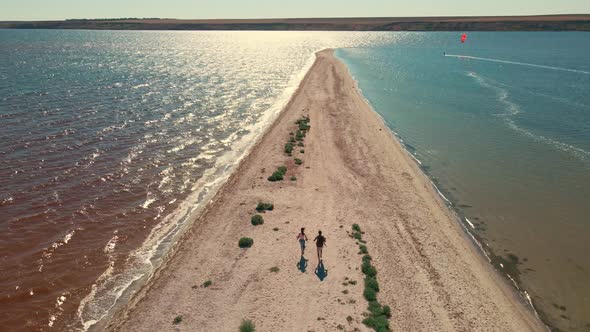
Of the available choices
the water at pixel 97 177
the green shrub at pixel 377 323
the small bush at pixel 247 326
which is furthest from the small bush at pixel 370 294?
the water at pixel 97 177

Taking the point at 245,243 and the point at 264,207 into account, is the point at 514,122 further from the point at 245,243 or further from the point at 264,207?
the point at 245,243

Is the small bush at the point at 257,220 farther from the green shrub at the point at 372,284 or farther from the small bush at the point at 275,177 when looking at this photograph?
the green shrub at the point at 372,284

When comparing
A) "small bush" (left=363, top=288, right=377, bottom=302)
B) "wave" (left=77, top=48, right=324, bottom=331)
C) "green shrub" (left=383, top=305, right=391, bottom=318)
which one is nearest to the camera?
"green shrub" (left=383, top=305, right=391, bottom=318)

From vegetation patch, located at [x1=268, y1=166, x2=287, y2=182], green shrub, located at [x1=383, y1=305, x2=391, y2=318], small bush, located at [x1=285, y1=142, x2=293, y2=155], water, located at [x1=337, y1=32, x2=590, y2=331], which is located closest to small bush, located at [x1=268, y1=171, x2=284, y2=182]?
vegetation patch, located at [x1=268, y1=166, x2=287, y2=182]

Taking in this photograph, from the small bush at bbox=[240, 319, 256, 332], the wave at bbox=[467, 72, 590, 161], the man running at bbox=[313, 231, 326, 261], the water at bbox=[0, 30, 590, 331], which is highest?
the man running at bbox=[313, 231, 326, 261]

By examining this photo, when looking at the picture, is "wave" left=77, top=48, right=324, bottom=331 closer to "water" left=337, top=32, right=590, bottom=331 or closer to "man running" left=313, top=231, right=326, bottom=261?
"man running" left=313, top=231, right=326, bottom=261

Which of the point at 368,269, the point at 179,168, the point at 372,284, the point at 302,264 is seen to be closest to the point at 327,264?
the point at 302,264
